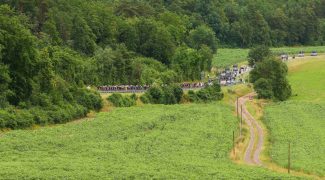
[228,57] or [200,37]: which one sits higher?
[200,37]

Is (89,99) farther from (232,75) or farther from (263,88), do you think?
(232,75)

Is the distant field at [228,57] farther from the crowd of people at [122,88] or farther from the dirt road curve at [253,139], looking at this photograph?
the crowd of people at [122,88]

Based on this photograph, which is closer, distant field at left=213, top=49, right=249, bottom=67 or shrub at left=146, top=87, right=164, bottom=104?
shrub at left=146, top=87, right=164, bottom=104

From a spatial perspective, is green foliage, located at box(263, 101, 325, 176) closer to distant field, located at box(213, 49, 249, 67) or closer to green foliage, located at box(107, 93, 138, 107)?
green foliage, located at box(107, 93, 138, 107)


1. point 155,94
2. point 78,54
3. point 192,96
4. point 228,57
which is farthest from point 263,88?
point 228,57

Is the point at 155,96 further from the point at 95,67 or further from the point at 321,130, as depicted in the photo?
the point at 321,130

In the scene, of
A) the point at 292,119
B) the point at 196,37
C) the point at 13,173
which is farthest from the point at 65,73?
the point at 196,37

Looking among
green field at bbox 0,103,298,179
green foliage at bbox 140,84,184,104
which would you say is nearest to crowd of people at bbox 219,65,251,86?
green foliage at bbox 140,84,184,104
